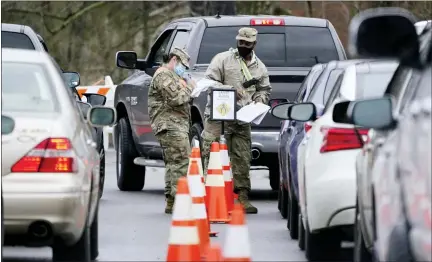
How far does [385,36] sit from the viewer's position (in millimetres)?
8273

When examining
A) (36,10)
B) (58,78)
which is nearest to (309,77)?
(58,78)

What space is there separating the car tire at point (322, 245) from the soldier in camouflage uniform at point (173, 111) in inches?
160

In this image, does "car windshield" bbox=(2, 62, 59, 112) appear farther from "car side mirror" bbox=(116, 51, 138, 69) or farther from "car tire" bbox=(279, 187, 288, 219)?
"car side mirror" bbox=(116, 51, 138, 69)

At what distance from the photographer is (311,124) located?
12.9m

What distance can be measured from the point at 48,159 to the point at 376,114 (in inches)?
104

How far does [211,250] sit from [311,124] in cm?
424

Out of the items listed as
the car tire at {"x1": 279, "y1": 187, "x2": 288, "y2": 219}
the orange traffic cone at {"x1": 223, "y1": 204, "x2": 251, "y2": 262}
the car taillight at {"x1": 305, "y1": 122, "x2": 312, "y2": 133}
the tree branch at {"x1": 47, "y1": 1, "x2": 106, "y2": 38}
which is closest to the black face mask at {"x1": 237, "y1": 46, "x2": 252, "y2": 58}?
the car tire at {"x1": 279, "y1": 187, "x2": 288, "y2": 219}

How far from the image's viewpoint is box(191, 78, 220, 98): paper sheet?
1645 cm

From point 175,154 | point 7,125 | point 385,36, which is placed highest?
point 385,36

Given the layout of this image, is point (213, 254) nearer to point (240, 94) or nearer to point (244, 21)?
point (240, 94)

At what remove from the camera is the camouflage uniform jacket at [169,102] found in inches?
638

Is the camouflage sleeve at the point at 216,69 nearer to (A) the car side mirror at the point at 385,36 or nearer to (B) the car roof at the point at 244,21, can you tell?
(B) the car roof at the point at 244,21

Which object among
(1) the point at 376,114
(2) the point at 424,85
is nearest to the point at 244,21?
(1) the point at 376,114

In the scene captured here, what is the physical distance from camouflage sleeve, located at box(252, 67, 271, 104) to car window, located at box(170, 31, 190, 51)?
182 cm
